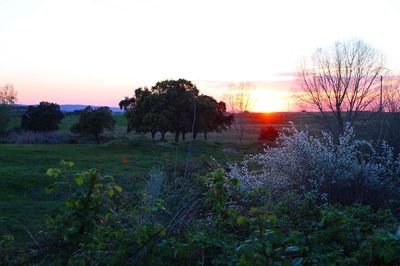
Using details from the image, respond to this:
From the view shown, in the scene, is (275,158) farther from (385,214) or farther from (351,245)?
(351,245)

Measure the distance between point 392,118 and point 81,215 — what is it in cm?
1710

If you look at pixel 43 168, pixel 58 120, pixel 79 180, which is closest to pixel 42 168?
pixel 43 168

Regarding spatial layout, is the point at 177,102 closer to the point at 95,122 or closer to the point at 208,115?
the point at 208,115

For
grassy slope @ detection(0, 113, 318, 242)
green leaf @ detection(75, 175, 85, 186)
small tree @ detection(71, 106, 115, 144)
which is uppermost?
green leaf @ detection(75, 175, 85, 186)

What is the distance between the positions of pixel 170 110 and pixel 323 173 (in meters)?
28.3

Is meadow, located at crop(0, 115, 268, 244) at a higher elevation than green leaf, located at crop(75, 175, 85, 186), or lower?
lower

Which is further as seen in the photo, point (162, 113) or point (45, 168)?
point (162, 113)

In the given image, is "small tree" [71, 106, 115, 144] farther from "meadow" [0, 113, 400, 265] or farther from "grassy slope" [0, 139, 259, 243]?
"meadow" [0, 113, 400, 265]

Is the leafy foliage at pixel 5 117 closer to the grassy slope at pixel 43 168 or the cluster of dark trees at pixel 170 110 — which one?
the cluster of dark trees at pixel 170 110

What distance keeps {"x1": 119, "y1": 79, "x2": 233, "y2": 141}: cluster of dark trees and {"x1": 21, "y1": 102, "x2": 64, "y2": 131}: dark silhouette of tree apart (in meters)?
9.58

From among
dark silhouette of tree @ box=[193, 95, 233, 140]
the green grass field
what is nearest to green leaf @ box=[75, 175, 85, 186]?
the green grass field

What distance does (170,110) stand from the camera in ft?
120

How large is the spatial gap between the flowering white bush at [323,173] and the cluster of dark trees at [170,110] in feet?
86.9

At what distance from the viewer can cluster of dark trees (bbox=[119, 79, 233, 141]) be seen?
36.3 meters
